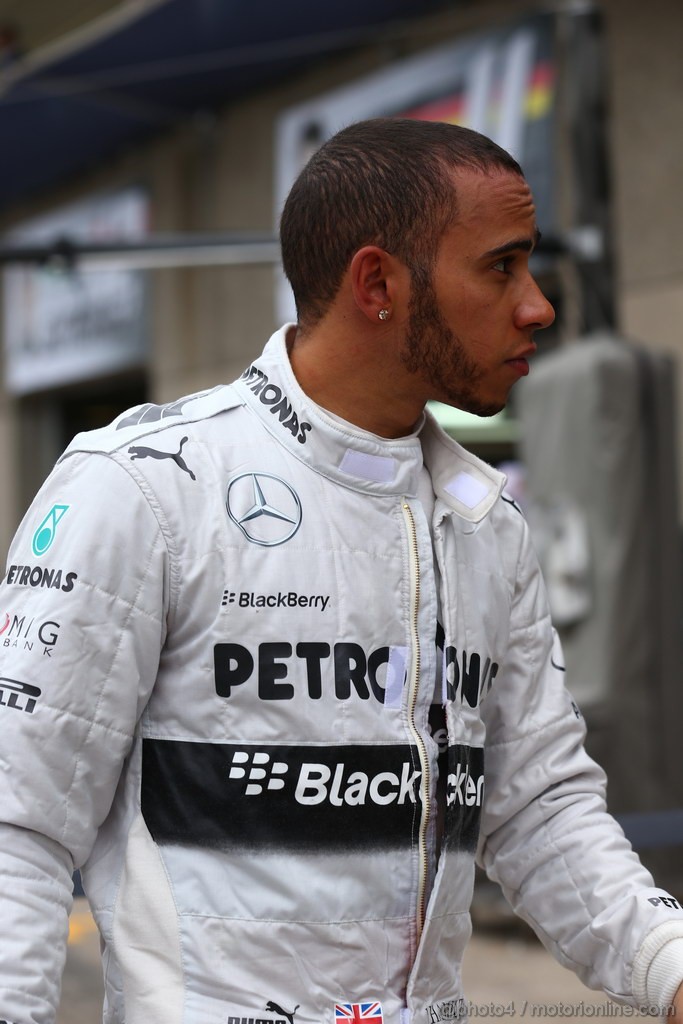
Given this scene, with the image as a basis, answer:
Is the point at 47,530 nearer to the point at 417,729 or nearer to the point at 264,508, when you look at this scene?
the point at 264,508

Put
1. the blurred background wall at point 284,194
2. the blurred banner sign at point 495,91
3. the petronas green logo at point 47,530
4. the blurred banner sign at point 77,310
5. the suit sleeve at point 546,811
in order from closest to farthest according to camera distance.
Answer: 1. the petronas green logo at point 47,530
2. the suit sleeve at point 546,811
3. the blurred background wall at point 284,194
4. the blurred banner sign at point 495,91
5. the blurred banner sign at point 77,310

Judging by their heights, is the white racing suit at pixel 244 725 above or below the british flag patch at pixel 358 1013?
above

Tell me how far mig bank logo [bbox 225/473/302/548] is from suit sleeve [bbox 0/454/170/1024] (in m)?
0.13

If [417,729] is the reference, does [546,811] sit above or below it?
below

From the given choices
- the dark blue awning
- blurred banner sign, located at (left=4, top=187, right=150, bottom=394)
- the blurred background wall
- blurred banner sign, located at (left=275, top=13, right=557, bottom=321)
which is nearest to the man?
the blurred background wall

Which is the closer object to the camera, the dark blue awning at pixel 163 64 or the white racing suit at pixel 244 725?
the white racing suit at pixel 244 725

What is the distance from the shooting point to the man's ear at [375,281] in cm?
202

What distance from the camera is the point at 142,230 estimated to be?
42.9ft

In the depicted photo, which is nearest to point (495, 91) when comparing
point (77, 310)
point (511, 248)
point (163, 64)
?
point (163, 64)

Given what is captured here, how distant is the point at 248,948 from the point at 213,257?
6.62 metres

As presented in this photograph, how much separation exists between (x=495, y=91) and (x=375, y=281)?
738 cm

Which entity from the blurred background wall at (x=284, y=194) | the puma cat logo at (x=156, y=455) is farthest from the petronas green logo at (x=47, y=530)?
the blurred background wall at (x=284, y=194)

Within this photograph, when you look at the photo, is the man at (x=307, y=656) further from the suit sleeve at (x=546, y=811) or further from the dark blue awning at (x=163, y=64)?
the dark blue awning at (x=163, y=64)

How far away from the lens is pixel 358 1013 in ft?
6.08
